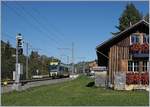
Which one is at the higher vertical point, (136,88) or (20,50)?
(20,50)

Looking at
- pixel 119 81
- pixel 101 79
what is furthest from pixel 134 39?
pixel 101 79

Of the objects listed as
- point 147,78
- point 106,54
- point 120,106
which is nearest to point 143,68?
point 147,78

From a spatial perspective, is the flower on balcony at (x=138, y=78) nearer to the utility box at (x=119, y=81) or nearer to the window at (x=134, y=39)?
the utility box at (x=119, y=81)

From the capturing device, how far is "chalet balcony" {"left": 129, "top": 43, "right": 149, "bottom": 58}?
33875 mm

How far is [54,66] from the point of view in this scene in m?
82.2

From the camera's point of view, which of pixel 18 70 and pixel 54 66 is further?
pixel 54 66

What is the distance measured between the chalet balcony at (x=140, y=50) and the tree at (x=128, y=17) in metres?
59.9

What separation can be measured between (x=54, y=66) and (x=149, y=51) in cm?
4944

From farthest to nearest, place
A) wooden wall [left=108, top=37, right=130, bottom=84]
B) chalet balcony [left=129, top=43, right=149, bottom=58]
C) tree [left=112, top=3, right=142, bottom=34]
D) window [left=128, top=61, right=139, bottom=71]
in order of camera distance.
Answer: tree [left=112, top=3, right=142, bottom=34]
wooden wall [left=108, top=37, right=130, bottom=84]
window [left=128, top=61, right=139, bottom=71]
chalet balcony [left=129, top=43, right=149, bottom=58]

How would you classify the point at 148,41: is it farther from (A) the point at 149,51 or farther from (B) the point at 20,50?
(B) the point at 20,50

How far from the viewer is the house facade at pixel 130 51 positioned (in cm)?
3403

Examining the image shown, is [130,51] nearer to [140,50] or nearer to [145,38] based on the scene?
[140,50]

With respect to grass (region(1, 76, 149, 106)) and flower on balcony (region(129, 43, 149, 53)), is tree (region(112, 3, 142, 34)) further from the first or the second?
grass (region(1, 76, 149, 106))

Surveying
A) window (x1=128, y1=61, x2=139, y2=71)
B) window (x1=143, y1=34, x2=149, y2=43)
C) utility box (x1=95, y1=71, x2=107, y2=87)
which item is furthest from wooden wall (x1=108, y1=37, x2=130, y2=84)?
utility box (x1=95, y1=71, x2=107, y2=87)
